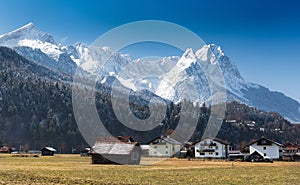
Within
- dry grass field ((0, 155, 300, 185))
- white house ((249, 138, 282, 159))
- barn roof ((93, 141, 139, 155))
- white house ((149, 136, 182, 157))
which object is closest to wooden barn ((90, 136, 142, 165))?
barn roof ((93, 141, 139, 155))

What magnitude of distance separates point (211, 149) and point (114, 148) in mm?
55804

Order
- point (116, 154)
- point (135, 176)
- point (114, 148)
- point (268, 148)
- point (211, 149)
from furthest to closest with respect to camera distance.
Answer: point (211, 149) < point (268, 148) < point (114, 148) < point (116, 154) < point (135, 176)

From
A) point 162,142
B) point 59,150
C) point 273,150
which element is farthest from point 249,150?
point 59,150

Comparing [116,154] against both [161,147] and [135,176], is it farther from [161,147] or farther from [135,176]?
[161,147]

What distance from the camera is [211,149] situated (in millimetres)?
116562

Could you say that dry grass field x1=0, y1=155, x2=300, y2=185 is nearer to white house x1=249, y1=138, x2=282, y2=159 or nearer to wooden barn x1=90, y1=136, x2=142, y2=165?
wooden barn x1=90, y1=136, x2=142, y2=165

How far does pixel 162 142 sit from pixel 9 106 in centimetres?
8247

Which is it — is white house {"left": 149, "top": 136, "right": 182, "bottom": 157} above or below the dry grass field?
above

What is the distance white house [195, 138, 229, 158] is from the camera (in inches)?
4579

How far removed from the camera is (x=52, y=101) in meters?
192

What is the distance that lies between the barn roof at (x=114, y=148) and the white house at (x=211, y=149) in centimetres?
5231

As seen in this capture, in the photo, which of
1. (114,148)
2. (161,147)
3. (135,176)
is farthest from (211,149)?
(135,176)

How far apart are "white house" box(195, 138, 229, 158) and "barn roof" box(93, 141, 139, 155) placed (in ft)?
172

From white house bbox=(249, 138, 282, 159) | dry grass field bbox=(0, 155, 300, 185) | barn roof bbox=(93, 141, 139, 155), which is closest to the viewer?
dry grass field bbox=(0, 155, 300, 185)
